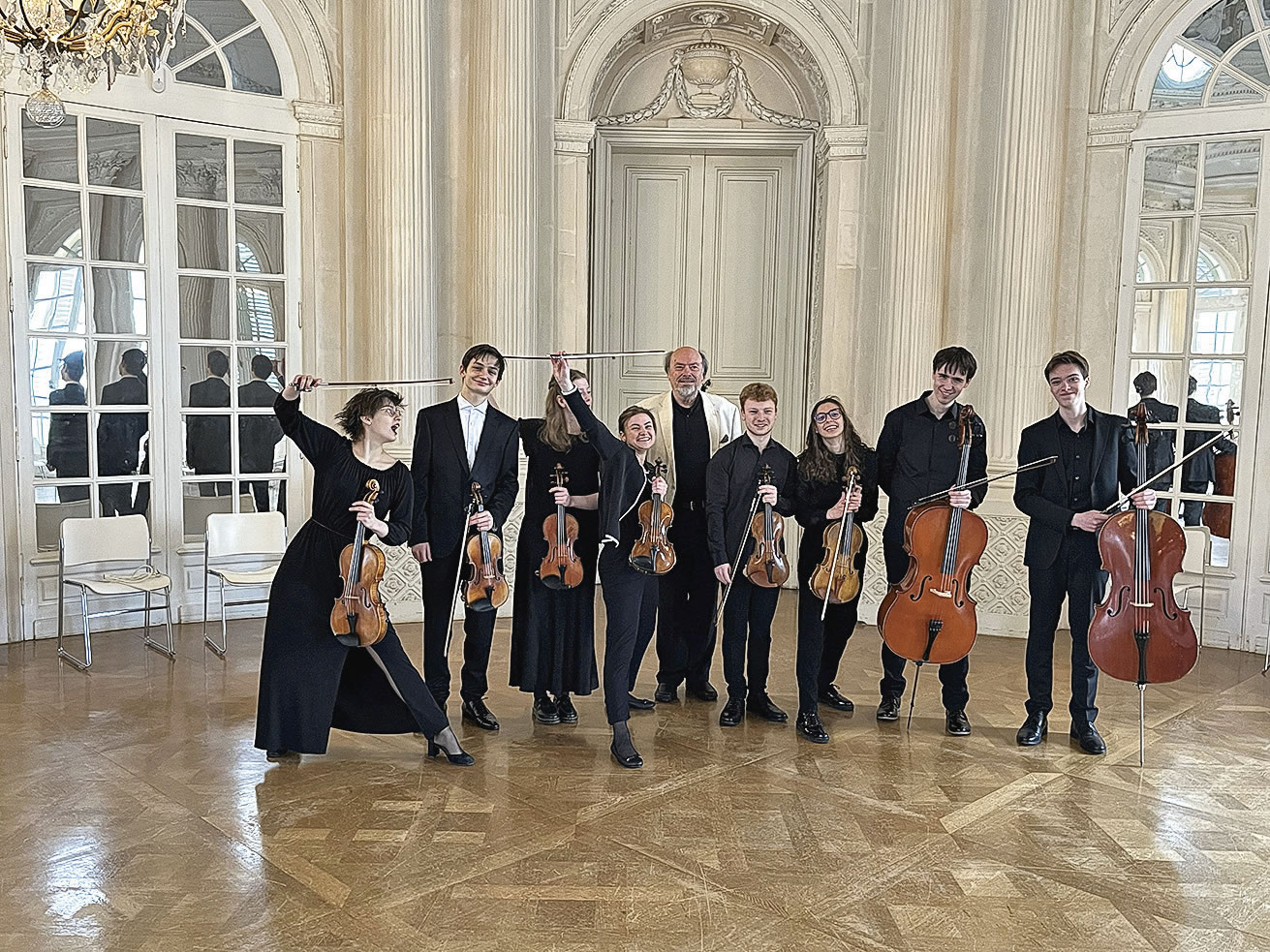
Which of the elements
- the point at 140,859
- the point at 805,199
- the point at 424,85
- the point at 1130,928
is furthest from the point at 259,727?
the point at 805,199

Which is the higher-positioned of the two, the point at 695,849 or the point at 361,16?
the point at 361,16

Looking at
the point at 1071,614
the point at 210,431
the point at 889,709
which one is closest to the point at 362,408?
the point at 889,709

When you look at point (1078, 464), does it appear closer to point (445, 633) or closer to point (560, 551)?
point (560, 551)

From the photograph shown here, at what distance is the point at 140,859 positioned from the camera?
11.2ft

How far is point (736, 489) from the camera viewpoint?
4582 mm

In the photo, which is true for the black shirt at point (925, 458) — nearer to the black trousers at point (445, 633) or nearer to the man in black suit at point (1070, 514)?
the man in black suit at point (1070, 514)

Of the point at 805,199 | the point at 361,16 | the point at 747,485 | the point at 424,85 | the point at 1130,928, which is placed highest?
the point at 361,16

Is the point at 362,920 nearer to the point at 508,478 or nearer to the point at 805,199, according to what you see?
the point at 508,478

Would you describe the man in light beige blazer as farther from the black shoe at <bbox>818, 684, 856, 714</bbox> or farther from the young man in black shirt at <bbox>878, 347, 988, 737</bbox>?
the young man in black shirt at <bbox>878, 347, 988, 737</bbox>

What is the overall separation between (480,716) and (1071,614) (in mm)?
2421

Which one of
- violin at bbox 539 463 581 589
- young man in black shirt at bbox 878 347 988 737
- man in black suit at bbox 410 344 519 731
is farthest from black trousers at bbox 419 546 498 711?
young man in black shirt at bbox 878 347 988 737

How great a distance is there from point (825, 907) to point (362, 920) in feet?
4.19

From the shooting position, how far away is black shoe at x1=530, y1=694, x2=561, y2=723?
4.75m

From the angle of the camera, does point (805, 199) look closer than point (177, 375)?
No
